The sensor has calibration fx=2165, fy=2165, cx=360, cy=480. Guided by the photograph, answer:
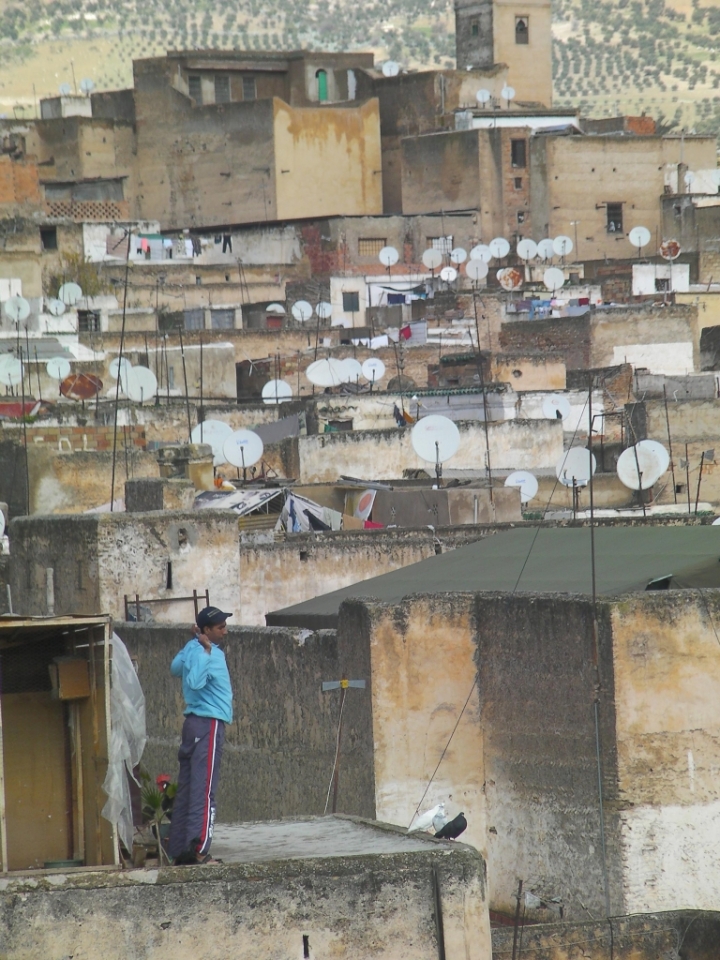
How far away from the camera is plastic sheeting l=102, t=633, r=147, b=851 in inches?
340

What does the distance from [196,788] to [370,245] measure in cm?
4038

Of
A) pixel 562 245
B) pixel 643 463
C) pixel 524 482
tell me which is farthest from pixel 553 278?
pixel 643 463

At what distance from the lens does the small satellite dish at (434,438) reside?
23.7m

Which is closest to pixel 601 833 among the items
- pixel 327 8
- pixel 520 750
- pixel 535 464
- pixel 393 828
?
pixel 520 750

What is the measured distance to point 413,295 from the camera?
46656 millimetres

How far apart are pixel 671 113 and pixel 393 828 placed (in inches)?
3520

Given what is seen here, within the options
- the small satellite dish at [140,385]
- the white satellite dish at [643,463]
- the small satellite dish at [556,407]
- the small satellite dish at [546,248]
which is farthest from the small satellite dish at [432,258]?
the white satellite dish at [643,463]

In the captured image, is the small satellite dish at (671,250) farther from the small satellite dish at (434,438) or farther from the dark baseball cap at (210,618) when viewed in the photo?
the dark baseball cap at (210,618)

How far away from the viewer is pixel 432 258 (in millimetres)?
46969

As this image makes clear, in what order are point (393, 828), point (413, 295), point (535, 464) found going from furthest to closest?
point (413, 295)
point (535, 464)
point (393, 828)

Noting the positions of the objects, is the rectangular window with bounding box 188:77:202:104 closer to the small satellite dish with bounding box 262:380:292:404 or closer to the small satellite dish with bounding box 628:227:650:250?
the small satellite dish with bounding box 628:227:650:250

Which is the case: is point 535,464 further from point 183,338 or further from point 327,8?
point 327,8

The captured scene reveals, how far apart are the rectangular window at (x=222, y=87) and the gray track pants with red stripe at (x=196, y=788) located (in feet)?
155

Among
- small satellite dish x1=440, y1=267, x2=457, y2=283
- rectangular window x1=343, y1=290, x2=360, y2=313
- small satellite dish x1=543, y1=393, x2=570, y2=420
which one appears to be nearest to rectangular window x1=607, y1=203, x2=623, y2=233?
small satellite dish x1=440, y1=267, x2=457, y2=283
